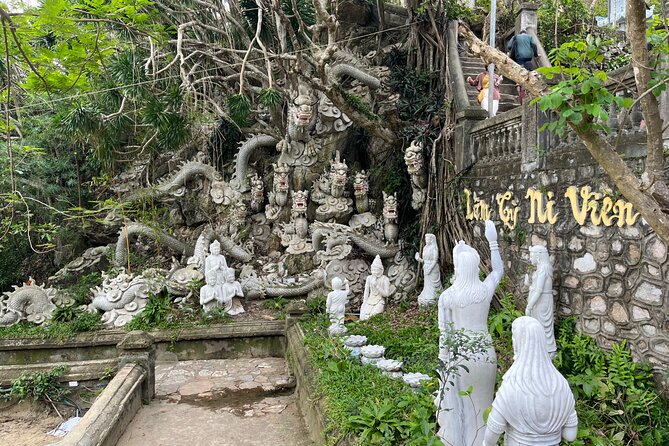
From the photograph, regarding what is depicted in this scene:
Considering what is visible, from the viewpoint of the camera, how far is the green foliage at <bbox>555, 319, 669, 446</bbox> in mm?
3916

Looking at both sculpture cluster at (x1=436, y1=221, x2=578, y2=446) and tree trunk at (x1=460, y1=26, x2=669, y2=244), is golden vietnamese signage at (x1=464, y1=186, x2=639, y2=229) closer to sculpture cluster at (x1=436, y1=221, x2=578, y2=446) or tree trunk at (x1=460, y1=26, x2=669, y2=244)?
sculpture cluster at (x1=436, y1=221, x2=578, y2=446)

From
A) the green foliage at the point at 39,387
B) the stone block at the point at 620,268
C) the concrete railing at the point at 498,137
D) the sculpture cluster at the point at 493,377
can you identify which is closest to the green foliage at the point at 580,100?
the sculpture cluster at the point at 493,377

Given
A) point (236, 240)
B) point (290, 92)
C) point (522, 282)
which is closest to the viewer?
point (522, 282)

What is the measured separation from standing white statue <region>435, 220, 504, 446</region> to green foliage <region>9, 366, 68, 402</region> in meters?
4.82

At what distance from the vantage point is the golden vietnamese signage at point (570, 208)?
4461mm

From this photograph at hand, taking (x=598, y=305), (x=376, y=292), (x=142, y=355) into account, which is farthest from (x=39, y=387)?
(x=598, y=305)

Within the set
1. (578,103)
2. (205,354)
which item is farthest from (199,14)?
(578,103)

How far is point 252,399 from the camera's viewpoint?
20.6ft

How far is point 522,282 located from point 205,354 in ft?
16.8

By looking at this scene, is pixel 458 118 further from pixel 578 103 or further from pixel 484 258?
pixel 578 103

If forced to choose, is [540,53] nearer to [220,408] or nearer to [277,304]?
[277,304]

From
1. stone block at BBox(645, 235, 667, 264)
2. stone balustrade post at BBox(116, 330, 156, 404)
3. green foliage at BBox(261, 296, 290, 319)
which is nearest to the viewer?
stone block at BBox(645, 235, 667, 264)

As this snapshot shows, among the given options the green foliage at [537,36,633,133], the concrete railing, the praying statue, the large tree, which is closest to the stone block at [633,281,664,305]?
the large tree

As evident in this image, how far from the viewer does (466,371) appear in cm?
357
